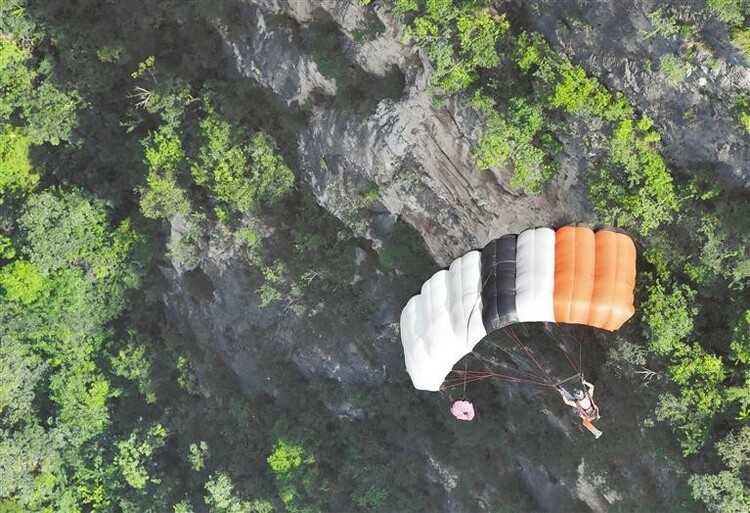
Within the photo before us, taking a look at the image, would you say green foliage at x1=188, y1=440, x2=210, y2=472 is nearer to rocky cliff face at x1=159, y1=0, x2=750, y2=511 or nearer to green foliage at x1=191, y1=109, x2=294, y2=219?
rocky cliff face at x1=159, y1=0, x2=750, y2=511

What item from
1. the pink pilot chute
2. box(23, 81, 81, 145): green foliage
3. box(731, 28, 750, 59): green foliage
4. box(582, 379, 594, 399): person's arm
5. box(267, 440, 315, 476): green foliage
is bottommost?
box(267, 440, 315, 476): green foliage

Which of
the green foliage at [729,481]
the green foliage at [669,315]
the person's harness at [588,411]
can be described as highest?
the green foliage at [669,315]

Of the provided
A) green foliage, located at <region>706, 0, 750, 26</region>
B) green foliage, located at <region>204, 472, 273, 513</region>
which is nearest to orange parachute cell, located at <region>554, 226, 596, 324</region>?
green foliage, located at <region>706, 0, 750, 26</region>

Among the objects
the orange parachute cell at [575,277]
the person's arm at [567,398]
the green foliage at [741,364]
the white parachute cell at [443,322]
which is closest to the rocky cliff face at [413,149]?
the orange parachute cell at [575,277]

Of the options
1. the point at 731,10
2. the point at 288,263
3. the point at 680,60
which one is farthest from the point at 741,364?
the point at 288,263

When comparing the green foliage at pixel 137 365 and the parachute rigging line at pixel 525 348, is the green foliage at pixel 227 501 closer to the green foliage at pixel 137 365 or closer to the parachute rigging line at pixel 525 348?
the green foliage at pixel 137 365
